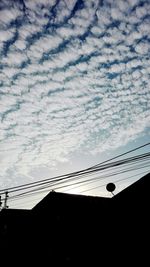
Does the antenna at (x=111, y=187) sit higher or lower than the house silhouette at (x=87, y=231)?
higher

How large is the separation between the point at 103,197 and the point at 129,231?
7.30m

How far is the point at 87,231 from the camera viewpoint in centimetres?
1758

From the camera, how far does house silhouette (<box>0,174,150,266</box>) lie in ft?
42.6

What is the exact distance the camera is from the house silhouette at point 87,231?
13.0 meters

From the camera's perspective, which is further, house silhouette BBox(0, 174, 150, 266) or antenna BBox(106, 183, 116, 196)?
antenna BBox(106, 183, 116, 196)

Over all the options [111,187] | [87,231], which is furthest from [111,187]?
[87,231]

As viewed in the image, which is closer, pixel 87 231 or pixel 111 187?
pixel 87 231

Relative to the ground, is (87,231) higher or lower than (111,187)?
lower

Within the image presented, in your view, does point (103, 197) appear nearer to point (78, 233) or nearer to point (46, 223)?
point (78, 233)

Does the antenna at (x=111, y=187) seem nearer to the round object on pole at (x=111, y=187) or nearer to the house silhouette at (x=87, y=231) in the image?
the round object on pole at (x=111, y=187)

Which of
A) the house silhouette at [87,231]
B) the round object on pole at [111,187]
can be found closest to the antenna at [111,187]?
the round object on pole at [111,187]

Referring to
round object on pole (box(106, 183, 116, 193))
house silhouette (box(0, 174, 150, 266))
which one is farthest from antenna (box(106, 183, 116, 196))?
house silhouette (box(0, 174, 150, 266))

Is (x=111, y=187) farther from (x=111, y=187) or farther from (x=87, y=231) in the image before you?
(x=87, y=231)

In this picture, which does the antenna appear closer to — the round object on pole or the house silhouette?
the round object on pole
